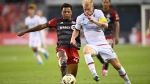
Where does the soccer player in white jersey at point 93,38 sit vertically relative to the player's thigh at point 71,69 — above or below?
above

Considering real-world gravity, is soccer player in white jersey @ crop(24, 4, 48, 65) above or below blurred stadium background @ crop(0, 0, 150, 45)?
above

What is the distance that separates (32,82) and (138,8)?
1561 inches

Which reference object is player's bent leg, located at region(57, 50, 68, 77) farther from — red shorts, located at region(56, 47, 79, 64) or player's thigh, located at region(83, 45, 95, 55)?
player's thigh, located at region(83, 45, 95, 55)

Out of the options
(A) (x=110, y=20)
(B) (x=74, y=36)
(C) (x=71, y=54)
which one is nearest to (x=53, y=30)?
(A) (x=110, y=20)

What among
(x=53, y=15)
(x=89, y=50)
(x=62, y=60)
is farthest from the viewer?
(x=53, y=15)

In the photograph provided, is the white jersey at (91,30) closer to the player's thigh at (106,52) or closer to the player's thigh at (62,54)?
the player's thigh at (106,52)

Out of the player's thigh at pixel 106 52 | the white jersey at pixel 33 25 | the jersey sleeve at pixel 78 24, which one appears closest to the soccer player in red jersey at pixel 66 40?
the jersey sleeve at pixel 78 24

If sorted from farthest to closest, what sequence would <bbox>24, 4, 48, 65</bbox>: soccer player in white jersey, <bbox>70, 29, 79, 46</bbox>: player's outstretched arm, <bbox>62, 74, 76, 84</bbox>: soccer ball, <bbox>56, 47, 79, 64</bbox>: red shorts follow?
<bbox>24, 4, 48, 65</bbox>: soccer player in white jersey, <bbox>56, 47, 79, 64</bbox>: red shorts, <bbox>70, 29, 79, 46</bbox>: player's outstretched arm, <bbox>62, 74, 76, 84</bbox>: soccer ball

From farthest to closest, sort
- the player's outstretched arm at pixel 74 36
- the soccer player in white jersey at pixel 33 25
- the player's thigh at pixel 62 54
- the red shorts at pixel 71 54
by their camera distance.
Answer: the soccer player in white jersey at pixel 33 25
the red shorts at pixel 71 54
the player's thigh at pixel 62 54
the player's outstretched arm at pixel 74 36

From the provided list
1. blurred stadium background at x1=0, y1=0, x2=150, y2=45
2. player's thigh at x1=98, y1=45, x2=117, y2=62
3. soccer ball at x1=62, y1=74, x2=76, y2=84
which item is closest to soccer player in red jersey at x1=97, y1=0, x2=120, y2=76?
player's thigh at x1=98, y1=45, x2=117, y2=62

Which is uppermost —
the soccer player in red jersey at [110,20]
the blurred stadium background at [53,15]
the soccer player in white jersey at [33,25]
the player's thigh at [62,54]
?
the player's thigh at [62,54]

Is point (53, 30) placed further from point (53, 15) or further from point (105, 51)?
point (105, 51)

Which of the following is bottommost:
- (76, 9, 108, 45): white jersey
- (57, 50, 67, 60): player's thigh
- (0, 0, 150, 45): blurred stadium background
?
(0, 0, 150, 45): blurred stadium background

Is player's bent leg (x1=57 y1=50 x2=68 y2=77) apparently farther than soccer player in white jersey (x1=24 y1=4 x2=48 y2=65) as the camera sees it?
No
